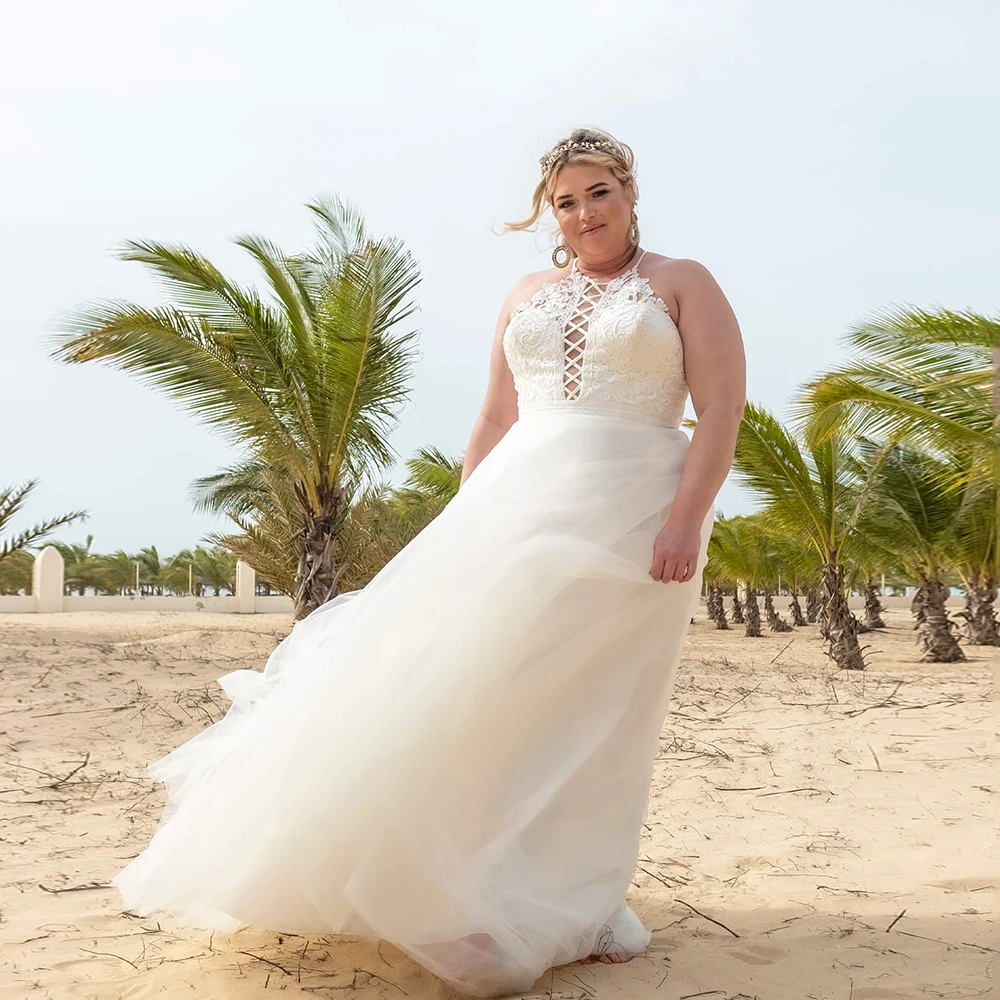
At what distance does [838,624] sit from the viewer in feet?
49.0

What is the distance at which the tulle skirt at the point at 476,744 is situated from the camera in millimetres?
2107

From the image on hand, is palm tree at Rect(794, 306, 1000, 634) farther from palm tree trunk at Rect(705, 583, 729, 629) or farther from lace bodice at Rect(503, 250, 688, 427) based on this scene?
palm tree trunk at Rect(705, 583, 729, 629)

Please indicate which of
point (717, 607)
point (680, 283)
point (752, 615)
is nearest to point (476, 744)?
point (680, 283)

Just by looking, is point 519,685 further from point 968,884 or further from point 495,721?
point 968,884

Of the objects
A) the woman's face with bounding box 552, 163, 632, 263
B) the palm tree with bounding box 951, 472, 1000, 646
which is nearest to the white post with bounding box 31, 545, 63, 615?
the palm tree with bounding box 951, 472, 1000, 646

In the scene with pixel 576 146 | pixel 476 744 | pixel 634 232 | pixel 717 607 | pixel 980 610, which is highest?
pixel 576 146

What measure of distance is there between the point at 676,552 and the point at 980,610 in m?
19.1

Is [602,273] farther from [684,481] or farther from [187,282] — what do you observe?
[187,282]

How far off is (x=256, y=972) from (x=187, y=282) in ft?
28.7

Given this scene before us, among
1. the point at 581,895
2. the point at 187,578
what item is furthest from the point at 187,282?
the point at 187,578

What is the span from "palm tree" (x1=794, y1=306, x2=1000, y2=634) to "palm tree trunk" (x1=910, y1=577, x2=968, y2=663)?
6.03 metres

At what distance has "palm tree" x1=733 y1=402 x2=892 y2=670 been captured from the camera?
13.5 m

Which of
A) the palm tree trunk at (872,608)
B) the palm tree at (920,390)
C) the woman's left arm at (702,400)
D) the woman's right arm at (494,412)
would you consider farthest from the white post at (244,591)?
the woman's left arm at (702,400)

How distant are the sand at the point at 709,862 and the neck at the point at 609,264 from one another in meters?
1.83
